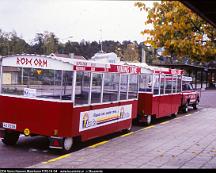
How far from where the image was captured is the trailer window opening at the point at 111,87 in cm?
1317

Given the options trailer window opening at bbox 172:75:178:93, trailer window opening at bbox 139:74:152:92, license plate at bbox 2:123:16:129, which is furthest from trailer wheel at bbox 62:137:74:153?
trailer window opening at bbox 172:75:178:93

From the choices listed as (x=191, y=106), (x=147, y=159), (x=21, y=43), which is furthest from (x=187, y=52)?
(x=21, y=43)

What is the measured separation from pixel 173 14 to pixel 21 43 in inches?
2694

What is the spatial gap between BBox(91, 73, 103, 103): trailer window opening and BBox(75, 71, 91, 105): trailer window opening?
1.14 feet

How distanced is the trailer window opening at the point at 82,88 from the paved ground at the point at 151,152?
52.3 inches

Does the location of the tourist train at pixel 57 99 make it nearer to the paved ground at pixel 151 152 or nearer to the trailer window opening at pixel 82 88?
the trailer window opening at pixel 82 88

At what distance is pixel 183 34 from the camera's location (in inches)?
453

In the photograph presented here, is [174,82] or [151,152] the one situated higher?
[174,82]

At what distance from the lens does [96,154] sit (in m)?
10.5

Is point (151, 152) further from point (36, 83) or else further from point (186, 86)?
point (186, 86)

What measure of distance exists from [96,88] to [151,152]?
286cm

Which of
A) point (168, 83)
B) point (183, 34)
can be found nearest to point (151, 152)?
point (183, 34)

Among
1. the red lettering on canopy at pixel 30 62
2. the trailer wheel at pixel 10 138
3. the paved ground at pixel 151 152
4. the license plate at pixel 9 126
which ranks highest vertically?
the red lettering on canopy at pixel 30 62

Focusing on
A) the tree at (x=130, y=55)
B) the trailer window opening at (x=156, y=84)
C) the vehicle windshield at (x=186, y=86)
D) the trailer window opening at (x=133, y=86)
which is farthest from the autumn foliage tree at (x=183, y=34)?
the tree at (x=130, y=55)
